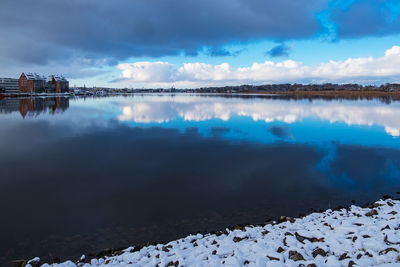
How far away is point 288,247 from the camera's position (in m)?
7.07

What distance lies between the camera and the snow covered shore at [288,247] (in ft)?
20.7

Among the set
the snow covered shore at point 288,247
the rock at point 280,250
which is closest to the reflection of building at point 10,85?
the snow covered shore at point 288,247

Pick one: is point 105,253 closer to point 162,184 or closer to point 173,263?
point 173,263

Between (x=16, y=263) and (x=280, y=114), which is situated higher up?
(x=280, y=114)

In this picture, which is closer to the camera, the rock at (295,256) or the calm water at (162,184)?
the rock at (295,256)

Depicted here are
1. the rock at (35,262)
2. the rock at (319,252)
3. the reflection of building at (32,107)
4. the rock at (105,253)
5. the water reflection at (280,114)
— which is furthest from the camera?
the reflection of building at (32,107)

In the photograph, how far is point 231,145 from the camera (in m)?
22.9

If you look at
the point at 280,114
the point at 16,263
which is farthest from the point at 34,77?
the point at 16,263

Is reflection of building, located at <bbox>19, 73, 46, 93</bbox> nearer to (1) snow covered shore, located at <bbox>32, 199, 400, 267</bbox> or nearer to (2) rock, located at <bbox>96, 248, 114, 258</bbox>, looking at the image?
(2) rock, located at <bbox>96, 248, 114, 258</bbox>

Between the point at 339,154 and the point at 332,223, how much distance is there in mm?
12679

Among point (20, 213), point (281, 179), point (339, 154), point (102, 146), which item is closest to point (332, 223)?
point (281, 179)

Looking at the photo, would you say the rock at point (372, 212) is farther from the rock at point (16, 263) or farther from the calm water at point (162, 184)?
the rock at point (16, 263)

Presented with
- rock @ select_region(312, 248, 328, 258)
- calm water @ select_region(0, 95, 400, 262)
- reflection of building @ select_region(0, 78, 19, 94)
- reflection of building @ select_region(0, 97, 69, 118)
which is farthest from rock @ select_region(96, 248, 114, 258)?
reflection of building @ select_region(0, 78, 19, 94)

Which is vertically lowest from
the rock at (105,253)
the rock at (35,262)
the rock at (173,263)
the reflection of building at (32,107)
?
the rock at (105,253)
